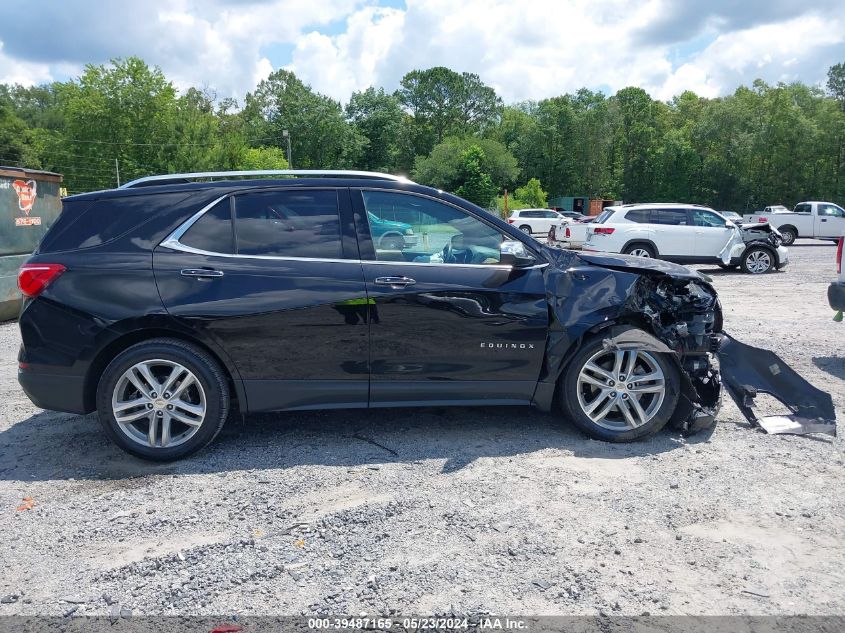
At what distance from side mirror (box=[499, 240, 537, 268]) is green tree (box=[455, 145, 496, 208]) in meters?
52.0

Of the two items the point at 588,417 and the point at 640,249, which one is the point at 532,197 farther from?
the point at 588,417

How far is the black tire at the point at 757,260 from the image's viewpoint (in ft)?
52.0

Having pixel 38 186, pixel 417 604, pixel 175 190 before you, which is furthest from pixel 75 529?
pixel 38 186

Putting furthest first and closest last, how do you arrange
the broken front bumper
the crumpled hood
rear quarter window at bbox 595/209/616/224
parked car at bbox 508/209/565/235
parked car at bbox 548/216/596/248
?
parked car at bbox 508/209/565/235 → parked car at bbox 548/216/596/248 → rear quarter window at bbox 595/209/616/224 → the broken front bumper → the crumpled hood

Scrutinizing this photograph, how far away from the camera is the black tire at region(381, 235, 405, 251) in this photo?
A: 4.34 metres

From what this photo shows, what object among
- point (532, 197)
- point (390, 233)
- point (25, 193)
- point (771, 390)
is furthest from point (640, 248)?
point (532, 197)

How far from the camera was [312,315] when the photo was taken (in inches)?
165

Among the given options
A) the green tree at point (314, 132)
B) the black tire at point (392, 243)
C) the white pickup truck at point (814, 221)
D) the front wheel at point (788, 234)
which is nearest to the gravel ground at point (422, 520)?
the black tire at point (392, 243)

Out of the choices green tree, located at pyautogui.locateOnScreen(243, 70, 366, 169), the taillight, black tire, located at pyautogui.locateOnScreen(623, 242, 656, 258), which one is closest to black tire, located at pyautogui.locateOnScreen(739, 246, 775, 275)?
black tire, located at pyautogui.locateOnScreen(623, 242, 656, 258)

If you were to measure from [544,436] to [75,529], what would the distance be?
3004mm

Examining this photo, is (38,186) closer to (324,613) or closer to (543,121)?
(324,613)

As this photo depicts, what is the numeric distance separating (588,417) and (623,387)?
1.07 feet

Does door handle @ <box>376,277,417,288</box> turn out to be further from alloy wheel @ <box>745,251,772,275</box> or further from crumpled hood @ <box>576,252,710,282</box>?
alloy wheel @ <box>745,251,772,275</box>

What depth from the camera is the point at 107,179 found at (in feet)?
178
